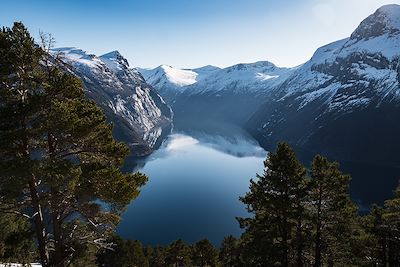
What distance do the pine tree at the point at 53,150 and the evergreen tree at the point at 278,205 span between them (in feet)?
37.6

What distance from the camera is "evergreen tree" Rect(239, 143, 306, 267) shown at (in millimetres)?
Answer: 28344

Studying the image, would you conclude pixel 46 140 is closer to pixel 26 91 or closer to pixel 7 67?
pixel 26 91

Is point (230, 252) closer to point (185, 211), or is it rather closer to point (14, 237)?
point (14, 237)

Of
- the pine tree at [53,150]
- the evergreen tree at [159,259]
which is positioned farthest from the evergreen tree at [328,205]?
the evergreen tree at [159,259]

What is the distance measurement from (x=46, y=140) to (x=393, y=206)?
21.9 metres

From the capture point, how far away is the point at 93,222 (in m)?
20.8

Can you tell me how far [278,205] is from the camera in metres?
27.8

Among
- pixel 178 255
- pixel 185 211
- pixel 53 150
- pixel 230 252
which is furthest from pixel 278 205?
pixel 185 211

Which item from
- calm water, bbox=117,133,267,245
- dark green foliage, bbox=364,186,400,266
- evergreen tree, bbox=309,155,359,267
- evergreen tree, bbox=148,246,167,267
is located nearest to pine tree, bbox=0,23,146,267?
evergreen tree, bbox=309,155,359,267

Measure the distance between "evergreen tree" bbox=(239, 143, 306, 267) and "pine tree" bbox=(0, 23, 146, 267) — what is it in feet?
37.6

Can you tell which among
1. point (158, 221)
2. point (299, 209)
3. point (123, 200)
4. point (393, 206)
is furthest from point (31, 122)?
point (158, 221)

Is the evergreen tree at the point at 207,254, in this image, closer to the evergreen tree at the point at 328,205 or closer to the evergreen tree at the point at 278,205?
the evergreen tree at the point at 328,205

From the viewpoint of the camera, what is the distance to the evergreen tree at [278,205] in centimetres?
2834

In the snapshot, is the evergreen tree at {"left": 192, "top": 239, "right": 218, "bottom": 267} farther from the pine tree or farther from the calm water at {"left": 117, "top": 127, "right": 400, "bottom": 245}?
the pine tree
